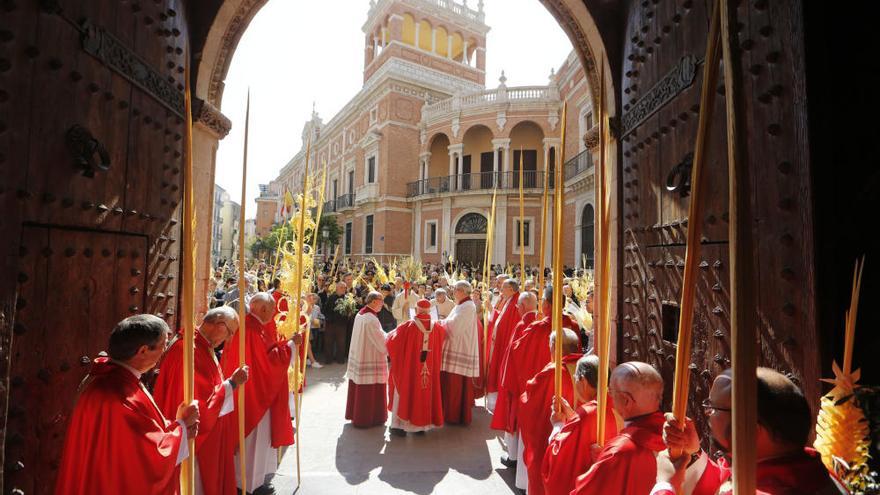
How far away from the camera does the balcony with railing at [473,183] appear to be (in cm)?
2320

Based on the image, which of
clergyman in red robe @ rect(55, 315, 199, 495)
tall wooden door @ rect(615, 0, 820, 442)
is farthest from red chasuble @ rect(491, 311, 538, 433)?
clergyman in red robe @ rect(55, 315, 199, 495)

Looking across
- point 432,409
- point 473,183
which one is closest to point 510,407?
point 432,409

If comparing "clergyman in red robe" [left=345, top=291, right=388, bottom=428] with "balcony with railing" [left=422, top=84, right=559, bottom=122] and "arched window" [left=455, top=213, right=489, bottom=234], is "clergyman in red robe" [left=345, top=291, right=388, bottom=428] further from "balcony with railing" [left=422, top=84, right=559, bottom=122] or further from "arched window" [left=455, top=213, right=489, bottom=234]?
"balcony with railing" [left=422, top=84, right=559, bottom=122]

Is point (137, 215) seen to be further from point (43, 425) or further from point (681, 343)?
point (681, 343)

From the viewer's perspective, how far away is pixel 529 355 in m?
4.25

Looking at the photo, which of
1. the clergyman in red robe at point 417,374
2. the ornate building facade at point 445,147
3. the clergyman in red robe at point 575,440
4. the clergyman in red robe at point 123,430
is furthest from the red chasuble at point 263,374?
the ornate building facade at point 445,147

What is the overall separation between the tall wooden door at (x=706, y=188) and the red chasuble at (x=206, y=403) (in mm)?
2751

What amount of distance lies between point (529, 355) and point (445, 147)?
23.4 meters

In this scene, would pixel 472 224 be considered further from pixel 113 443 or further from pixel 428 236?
pixel 113 443

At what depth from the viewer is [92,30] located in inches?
95.9

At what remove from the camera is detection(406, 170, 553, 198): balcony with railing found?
76.1 ft

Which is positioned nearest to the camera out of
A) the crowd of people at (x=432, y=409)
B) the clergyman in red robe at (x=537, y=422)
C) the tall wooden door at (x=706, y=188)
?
the crowd of people at (x=432, y=409)

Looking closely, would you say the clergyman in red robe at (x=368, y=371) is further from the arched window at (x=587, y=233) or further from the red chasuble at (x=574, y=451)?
the arched window at (x=587, y=233)

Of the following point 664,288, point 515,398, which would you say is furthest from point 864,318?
point 515,398
